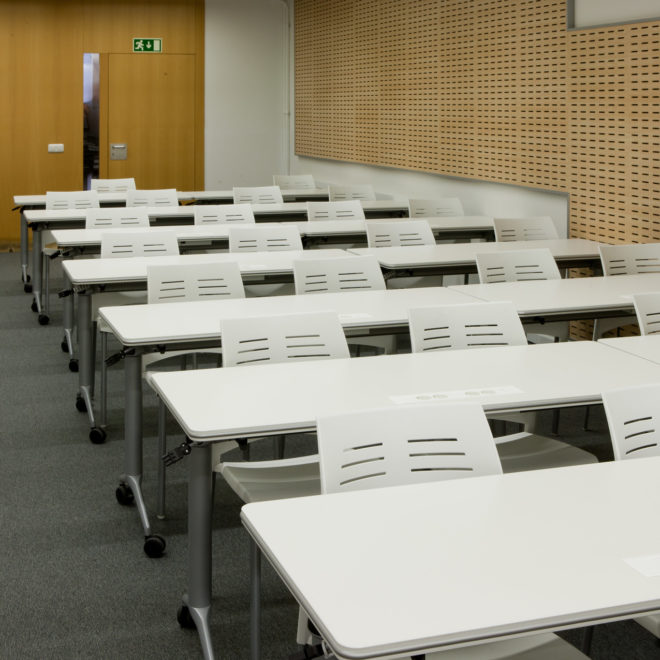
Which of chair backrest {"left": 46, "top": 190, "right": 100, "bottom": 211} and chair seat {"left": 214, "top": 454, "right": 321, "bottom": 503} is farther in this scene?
chair backrest {"left": 46, "top": 190, "right": 100, "bottom": 211}

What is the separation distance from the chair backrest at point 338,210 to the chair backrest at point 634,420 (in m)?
5.85

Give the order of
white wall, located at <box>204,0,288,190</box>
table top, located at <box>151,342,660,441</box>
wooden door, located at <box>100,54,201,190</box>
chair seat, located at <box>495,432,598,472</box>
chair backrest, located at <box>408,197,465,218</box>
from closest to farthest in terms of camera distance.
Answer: table top, located at <box>151,342,660,441</box> < chair seat, located at <box>495,432,598,472</box> < chair backrest, located at <box>408,197,465,218</box> < wooden door, located at <box>100,54,201,190</box> < white wall, located at <box>204,0,288,190</box>

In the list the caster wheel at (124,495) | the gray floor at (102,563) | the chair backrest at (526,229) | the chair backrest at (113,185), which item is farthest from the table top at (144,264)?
the chair backrest at (113,185)

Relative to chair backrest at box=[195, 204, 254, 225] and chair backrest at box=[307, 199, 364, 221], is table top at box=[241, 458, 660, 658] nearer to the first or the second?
chair backrest at box=[195, 204, 254, 225]

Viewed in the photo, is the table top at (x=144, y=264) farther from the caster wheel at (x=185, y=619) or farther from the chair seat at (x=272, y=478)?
the caster wheel at (x=185, y=619)

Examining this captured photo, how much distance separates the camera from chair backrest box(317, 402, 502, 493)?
8.70 ft

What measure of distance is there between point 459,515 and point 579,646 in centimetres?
135

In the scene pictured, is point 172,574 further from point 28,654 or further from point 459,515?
point 459,515

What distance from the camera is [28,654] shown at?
3.31m

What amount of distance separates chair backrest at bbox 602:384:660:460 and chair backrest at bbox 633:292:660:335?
1.58m

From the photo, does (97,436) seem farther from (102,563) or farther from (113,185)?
(113,185)

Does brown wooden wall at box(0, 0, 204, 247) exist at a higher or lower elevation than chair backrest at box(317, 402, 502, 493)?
higher

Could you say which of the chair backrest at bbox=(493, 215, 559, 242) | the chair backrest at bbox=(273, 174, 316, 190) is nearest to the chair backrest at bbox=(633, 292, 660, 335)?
the chair backrest at bbox=(493, 215, 559, 242)

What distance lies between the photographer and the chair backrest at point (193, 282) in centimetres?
511
